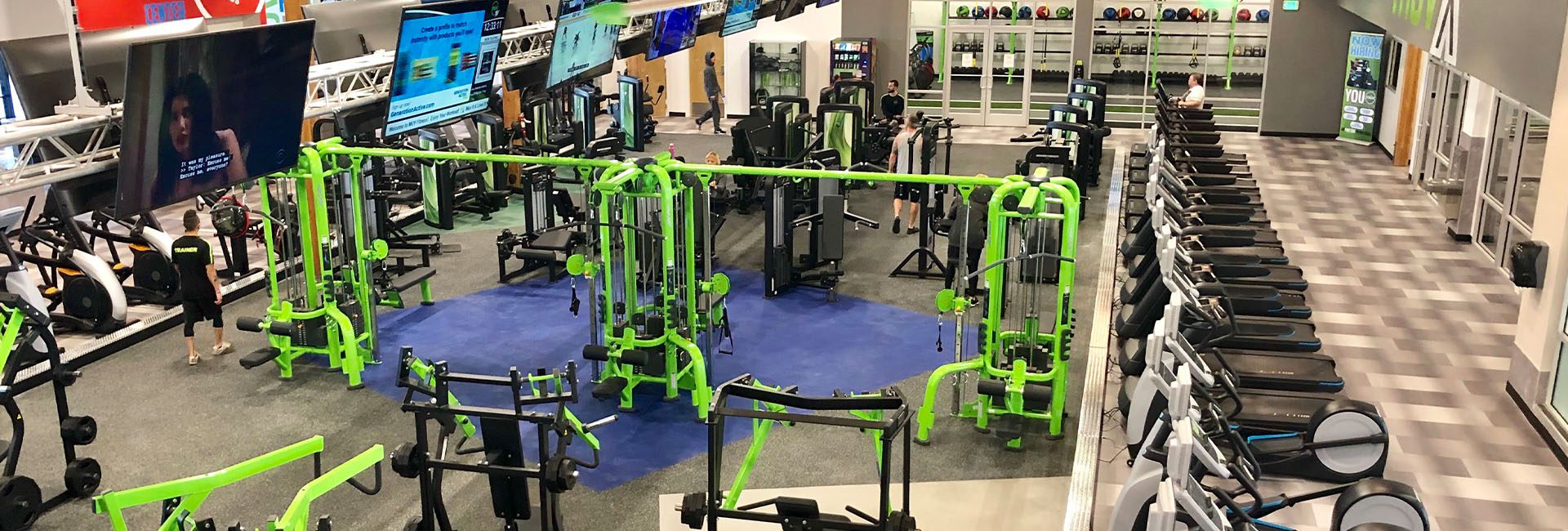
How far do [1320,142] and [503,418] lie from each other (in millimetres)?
16305

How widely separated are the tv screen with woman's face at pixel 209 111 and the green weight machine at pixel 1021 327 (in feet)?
13.3

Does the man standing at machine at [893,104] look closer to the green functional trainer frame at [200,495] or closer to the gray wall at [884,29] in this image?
the gray wall at [884,29]

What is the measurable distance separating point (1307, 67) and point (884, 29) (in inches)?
264

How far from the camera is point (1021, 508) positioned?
6.71m

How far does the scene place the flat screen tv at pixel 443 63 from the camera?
813 centimetres

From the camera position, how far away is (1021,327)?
7.94 metres

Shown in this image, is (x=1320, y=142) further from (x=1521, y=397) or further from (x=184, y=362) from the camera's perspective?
(x=184, y=362)

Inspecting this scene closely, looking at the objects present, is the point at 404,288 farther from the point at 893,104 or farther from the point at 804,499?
the point at 893,104

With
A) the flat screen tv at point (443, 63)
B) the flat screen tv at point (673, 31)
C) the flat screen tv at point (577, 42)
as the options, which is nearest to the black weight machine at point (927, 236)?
the flat screen tv at point (673, 31)

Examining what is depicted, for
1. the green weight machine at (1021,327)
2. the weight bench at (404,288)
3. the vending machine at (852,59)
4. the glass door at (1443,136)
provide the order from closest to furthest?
the green weight machine at (1021,327), the weight bench at (404,288), the glass door at (1443,136), the vending machine at (852,59)

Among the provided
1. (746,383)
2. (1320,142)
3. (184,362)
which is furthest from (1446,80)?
(184,362)

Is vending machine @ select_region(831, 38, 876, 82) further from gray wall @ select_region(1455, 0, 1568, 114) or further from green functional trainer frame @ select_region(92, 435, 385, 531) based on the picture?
green functional trainer frame @ select_region(92, 435, 385, 531)

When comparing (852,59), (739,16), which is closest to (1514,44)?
(739,16)

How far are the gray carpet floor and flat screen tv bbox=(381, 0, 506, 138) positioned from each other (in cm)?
188
